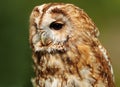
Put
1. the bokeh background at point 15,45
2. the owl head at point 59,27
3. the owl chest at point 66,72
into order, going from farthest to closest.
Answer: the bokeh background at point 15,45, the owl chest at point 66,72, the owl head at point 59,27

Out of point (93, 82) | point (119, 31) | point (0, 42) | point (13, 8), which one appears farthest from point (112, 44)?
point (93, 82)

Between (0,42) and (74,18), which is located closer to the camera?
(74,18)

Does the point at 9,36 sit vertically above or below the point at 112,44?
above

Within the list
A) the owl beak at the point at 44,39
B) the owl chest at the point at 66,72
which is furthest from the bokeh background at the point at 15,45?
the owl beak at the point at 44,39

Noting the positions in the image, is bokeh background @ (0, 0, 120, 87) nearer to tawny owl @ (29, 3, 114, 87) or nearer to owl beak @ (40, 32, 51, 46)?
tawny owl @ (29, 3, 114, 87)

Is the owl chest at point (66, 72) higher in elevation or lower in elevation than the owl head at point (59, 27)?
lower

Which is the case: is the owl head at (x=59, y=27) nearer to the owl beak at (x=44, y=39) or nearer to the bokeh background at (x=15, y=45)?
the owl beak at (x=44, y=39)

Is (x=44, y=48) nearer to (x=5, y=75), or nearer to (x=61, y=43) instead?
(x=61, y=43)

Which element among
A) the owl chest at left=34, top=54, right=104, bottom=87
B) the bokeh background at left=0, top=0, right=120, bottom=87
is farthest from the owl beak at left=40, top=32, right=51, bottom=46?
the bokeh background at left=0, top=0, right=120, bottom=87

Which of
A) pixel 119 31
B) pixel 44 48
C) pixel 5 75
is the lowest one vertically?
pixel 119 31
